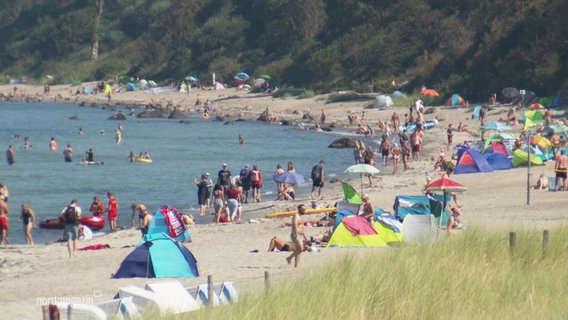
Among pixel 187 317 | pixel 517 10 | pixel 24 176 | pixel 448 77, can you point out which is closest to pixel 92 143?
pixel 24 176

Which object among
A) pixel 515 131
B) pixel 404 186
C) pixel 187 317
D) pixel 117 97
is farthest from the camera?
pixel 117 97

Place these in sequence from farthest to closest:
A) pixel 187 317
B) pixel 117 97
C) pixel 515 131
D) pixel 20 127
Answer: pixel 117 97
pixel 20 127
pixel 515 131
pixel 187 317

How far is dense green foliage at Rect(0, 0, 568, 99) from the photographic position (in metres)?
58.2

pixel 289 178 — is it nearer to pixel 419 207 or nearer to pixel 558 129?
pixel 419 207

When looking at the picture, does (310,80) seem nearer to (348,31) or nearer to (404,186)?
(348,31)

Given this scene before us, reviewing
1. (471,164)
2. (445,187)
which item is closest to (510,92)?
(471,164)

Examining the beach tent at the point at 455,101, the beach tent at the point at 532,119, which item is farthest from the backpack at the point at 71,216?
the beach tent at the point at 455,101

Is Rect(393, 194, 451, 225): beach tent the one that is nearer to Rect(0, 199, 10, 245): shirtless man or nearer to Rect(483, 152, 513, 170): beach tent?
Rect(0, 199, 10, 245): shirtless man

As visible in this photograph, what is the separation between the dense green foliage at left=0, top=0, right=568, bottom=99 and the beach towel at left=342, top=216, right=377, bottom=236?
3482 cm

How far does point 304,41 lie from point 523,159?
1992 inches

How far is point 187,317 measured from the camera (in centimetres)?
1247

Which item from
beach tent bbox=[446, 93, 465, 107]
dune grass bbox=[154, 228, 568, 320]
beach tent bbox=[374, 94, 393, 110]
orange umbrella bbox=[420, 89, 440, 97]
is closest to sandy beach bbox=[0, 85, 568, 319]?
dune grass bbox=[154, 228, 568, 320]

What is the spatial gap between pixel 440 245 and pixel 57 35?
99438mm

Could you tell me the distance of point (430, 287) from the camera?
47.4 ft
